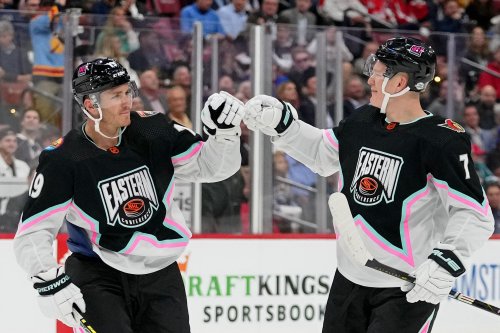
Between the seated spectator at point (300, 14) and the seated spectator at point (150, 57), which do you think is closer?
the seated spectator at point (150, 57)

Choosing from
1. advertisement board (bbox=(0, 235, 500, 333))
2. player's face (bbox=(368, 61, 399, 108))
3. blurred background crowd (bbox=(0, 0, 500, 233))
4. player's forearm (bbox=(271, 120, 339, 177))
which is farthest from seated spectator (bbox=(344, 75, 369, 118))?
player's face (bbox=(368, 61, 399, 108))

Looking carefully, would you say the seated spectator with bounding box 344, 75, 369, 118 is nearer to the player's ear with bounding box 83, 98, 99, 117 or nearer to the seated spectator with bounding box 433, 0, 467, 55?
the seated spectator with bounding box 433, 0, 467, 55

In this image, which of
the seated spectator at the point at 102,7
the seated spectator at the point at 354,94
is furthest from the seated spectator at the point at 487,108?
the seated spectator at the point at 102,7

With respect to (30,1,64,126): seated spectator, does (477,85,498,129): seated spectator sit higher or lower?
lower

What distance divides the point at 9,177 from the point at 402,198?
2.67 m

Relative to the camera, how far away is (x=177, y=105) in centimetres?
539

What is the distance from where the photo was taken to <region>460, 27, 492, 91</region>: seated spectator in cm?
588

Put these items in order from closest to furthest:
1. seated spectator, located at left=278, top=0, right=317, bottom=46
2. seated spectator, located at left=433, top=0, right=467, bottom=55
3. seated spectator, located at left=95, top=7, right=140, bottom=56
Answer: seated spectator, located at left=95, top=7, right=140, bottom=56 < seated spectator, located at left=278, top=0, right=317, bottom=46 < seated spectator, located at left=433, top=0, right=467, bottom=55

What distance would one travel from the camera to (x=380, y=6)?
7629 millimetres

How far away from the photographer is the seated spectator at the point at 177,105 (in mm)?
5375

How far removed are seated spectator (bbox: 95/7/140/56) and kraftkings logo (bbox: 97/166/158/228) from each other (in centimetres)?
221

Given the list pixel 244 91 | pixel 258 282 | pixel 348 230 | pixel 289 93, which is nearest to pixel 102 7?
pixel 244 91

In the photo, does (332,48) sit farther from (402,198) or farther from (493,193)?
(402,198)

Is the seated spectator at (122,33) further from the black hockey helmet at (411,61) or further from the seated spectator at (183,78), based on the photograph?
the black hockey helmet at (411,61)
